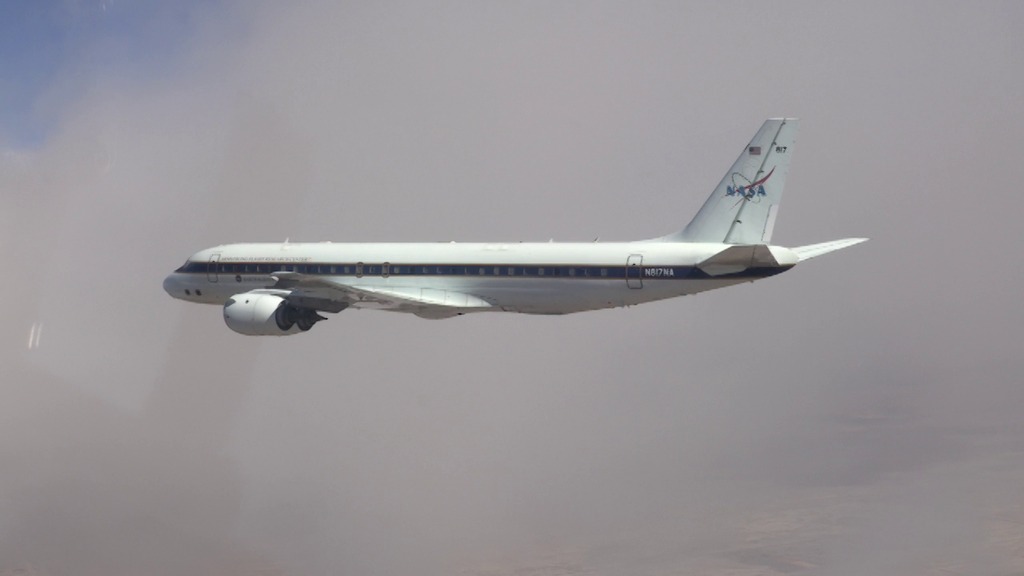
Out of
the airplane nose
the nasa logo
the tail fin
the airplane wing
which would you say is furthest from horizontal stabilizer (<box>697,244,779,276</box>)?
the airplane nose

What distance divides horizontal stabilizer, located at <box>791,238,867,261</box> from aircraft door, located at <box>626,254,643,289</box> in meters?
6.60

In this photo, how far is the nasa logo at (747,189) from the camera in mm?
49812

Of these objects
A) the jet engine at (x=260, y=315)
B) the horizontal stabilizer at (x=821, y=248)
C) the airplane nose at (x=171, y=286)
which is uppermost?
the airplane nose at (x=171, y=286)

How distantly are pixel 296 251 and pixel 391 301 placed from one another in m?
9.08

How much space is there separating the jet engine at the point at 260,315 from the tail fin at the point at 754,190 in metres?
20.2

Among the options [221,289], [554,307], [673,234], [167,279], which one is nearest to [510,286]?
[554,307]

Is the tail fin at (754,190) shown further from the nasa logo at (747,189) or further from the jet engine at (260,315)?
the jet engine at (260,315)

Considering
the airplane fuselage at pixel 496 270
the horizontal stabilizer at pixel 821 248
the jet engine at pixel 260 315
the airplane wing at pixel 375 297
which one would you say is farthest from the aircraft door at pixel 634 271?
the jet engine at pixel 260 315

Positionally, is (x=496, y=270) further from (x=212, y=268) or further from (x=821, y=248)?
(x=212, y=268)

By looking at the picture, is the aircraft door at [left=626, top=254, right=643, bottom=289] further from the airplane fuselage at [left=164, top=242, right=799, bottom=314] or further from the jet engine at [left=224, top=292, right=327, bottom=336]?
the jet engine at [left=224, top=292, right=327, bottom=336]

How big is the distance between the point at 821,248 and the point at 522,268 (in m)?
13.4

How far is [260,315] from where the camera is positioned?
5559 centimetres

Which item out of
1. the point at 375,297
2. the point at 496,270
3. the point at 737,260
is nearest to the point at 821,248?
the point at 737,260

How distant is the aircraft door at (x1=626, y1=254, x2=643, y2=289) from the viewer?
167 feet
